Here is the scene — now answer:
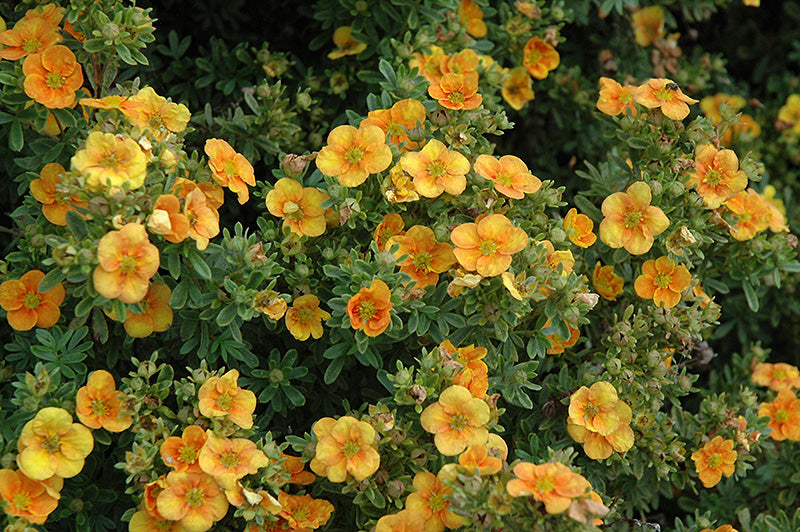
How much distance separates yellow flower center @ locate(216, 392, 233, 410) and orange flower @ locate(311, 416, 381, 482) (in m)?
0.28

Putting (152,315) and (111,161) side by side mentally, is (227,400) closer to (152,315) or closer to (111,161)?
(152,315)

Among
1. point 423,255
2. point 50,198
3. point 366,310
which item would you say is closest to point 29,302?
point 50,198

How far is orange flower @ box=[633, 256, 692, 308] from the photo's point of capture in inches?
105

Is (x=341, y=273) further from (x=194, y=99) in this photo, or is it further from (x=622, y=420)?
(x=194, y=99)

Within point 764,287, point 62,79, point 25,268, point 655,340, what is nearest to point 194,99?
point 62,79

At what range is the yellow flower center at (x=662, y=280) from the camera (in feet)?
8.83

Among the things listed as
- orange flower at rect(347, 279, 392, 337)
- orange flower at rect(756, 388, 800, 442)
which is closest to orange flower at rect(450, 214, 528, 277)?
orange flower at rect(347, 279, 392, 337)

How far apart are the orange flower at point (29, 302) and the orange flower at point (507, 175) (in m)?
1.39

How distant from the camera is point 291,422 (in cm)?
285

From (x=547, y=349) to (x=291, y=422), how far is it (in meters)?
0.97

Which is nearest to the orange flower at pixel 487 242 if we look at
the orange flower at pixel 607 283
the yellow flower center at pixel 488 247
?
the yellow flower center at pixel 488 247

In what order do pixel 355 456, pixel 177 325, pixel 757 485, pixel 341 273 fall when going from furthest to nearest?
1. pixel 757 485
2. pixel 177 325
3. pixel 341 273
4. pixel 355 456

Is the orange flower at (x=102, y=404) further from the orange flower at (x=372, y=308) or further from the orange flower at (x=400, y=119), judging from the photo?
the orange flower at (x=400, y=119)

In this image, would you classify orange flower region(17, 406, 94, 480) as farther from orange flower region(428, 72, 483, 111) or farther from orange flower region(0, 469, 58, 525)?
orange flower region(428, 72, 483, 111)
